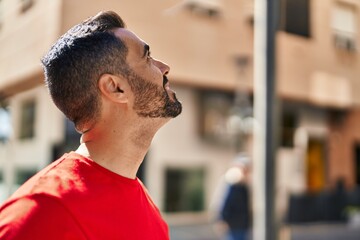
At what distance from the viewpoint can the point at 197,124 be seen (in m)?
13.4

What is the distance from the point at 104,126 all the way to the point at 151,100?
131 millimetres

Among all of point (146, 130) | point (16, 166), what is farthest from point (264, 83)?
point (146, 130)

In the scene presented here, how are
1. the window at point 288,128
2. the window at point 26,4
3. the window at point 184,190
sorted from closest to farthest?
1. the window at point 26,4
2. the window at point 184,190
3. the window at point 288,128

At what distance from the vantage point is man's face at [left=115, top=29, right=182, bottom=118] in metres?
1.22

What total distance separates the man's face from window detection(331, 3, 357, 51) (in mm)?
1467

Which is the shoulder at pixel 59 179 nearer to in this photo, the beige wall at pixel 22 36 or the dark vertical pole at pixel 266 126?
the beige wall at pixel 22 36

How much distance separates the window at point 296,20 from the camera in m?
3.13

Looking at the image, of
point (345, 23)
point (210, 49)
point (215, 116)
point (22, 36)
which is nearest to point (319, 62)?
point (345, 23)

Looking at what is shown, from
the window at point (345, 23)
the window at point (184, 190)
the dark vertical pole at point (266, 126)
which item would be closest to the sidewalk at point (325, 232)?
the window at point (184, 190)

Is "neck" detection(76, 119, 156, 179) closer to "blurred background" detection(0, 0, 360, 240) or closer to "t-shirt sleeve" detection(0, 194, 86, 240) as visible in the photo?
"t-shirt sleeve" detection(0, 194, 86, 240)

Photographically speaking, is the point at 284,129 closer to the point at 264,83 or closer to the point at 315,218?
the point at 315,218

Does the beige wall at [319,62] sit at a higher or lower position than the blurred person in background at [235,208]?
higher

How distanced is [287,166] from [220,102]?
10.9ft

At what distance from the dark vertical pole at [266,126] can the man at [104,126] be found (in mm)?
1779
